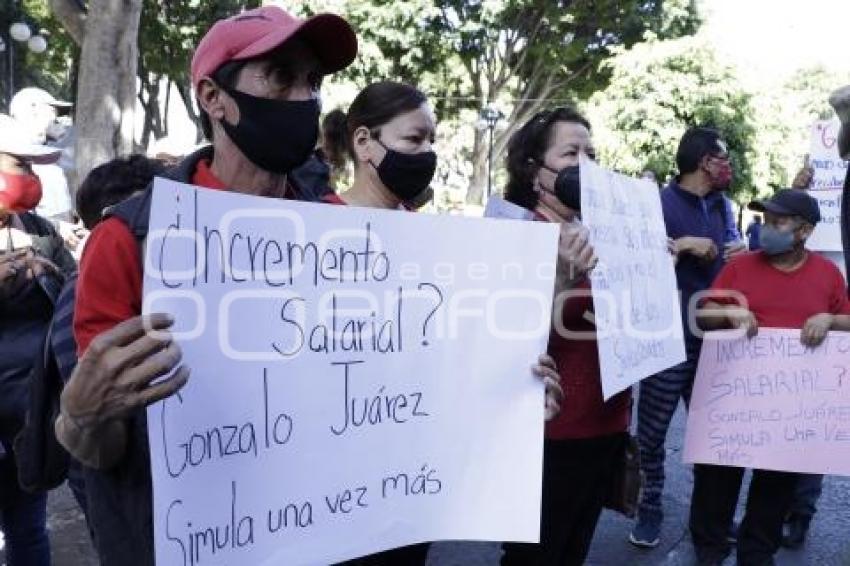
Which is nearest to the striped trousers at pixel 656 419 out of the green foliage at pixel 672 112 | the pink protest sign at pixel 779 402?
the pink protest sign at pixel 779 402

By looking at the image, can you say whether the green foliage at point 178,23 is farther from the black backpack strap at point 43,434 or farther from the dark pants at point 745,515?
the black backpack strap at point 43,434

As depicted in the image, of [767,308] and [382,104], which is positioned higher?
[382,104]

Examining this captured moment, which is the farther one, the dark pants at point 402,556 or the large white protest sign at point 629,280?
the large white protest sign at point 629,280

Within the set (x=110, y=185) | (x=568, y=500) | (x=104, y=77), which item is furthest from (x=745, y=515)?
(x=104, y=77)

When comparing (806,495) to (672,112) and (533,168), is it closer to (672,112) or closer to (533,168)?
(533,168)

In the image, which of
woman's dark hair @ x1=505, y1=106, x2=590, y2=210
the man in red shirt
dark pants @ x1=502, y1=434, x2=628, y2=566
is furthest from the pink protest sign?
woman's dark hair @ x1=505, y1=106, x2=590, y2=210

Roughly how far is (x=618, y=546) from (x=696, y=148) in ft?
6.15

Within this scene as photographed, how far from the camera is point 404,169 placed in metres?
2.24

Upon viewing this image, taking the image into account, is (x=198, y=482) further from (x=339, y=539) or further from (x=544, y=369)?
(x=544, y=369)

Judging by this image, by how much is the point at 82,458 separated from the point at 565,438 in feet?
4.74

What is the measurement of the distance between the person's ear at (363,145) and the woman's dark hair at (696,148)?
214 centimetres

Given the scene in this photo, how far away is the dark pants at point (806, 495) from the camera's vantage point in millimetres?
3963

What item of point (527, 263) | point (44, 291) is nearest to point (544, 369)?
point (527, 263)

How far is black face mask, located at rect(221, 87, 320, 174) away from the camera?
1.49 metres
